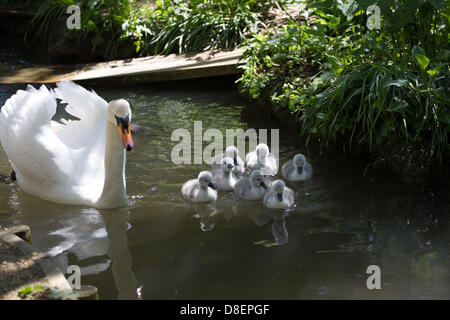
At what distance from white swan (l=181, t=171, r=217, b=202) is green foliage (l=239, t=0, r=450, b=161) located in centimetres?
126

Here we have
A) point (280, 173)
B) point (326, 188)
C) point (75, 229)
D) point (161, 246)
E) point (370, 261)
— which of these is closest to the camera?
point (370, 261)

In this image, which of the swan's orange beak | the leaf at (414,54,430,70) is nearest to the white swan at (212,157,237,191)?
the swan's orange beak

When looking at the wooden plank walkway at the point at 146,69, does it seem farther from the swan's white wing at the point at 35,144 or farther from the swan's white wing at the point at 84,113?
the swan's white wing at the point at 35,144

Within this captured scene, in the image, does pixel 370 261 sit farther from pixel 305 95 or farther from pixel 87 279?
pixel 305 95

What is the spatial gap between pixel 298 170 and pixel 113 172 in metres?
1.92

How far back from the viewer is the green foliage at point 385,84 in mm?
5605

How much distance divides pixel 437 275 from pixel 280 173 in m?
2.55

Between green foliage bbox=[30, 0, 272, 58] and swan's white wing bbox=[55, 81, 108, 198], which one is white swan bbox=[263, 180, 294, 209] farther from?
green foliage bbox=[30, 0, 272, 58]

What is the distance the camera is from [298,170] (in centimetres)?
600

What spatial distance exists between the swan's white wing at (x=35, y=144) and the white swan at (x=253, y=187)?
1675mm

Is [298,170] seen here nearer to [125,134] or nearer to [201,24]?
[125,134]

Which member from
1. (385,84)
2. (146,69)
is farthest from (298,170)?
(146,69)

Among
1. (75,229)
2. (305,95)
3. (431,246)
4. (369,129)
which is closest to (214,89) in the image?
(305,95)

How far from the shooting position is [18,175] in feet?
19.2
